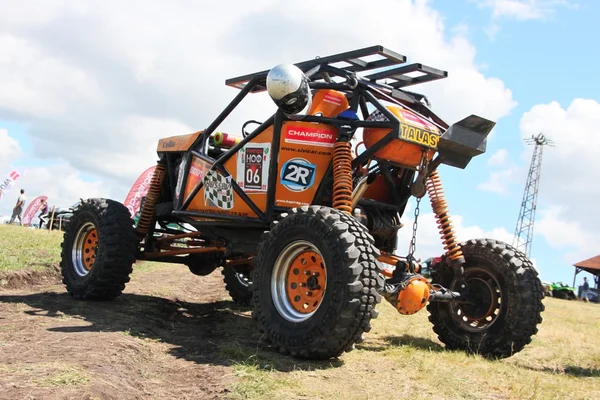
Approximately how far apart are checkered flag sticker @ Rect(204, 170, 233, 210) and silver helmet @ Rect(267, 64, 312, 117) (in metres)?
1.32

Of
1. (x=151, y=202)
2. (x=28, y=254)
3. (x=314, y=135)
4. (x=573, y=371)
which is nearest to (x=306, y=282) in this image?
(x=314, y=135)

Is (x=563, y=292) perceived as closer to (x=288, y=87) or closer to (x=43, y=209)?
A: (x=43, y=209)

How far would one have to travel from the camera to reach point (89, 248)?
791cm

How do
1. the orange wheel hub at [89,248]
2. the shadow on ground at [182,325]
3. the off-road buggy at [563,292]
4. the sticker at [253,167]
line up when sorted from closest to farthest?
the shadow on ground at [182,325] → the sticker at [253,167] → the orange wheel hub at [89,248] → the off-road buggy at [563,292]

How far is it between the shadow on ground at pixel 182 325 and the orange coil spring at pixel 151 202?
957 millimetres

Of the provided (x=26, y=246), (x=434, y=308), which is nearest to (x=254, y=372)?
(x=434, y=308)

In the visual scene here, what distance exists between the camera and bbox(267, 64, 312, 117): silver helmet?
18.3ft

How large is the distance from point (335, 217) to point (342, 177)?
0.79 metres

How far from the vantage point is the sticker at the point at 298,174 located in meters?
6.00

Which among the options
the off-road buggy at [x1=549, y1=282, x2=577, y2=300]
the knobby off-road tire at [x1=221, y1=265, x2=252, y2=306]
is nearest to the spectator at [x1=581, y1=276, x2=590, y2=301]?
the off-road buggy at [x1=549, y1=282, x2=577, y2=300]

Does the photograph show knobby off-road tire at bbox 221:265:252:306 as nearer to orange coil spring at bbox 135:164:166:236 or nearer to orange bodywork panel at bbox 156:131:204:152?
orange coil spring at bbox 135:164:166:236

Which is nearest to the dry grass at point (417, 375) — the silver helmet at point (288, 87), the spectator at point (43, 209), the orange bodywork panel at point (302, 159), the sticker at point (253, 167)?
the orange bodywork panel at point (302, 159)

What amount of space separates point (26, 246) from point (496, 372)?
10788 millimetres

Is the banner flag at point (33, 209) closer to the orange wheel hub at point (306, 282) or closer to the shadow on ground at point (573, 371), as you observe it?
the orange wheel hub at point (306, 282)
